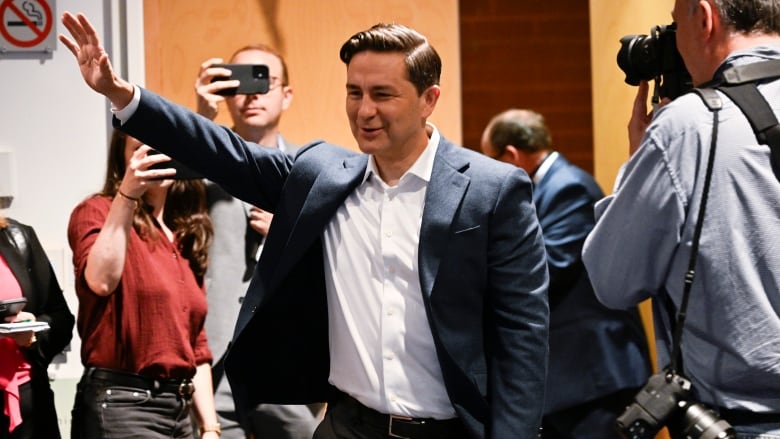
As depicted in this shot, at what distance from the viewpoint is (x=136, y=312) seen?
Answer: 3.18 metres

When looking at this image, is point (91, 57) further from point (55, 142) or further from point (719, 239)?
point (55, 142)

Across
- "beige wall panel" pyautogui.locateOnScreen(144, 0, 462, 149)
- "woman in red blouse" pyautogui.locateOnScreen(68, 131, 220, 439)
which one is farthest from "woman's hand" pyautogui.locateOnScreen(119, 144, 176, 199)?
"beige wall panel" pyautogui.locateOnScreen(144, 0, 462, 149)

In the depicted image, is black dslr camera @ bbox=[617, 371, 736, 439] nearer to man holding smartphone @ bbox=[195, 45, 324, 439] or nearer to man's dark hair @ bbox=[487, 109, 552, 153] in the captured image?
man holding smartphone @ bbox=[195, 45, 324, 439]

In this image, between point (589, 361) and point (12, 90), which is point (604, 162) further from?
point (12, 90)

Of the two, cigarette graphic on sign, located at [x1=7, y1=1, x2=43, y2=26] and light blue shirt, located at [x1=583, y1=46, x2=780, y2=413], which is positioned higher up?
cigarette graphic on sign, located at [x1=7, y1=1, x2=43, y2=26]

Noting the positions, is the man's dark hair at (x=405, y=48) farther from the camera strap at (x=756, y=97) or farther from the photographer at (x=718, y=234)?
the camera strap at (x=756, y=97)

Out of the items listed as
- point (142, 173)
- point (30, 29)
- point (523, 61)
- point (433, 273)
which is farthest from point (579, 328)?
point (523, 61)

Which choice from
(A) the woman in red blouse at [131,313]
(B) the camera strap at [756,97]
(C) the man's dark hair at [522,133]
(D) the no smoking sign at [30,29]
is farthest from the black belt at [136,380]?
(C) the man's dark hair at [522,133]

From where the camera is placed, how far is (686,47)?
6.99 ft

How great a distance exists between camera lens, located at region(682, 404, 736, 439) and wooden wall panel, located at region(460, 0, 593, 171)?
5.06 meters

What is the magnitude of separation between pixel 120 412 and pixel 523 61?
437 cm

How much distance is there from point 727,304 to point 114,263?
5.92 ft

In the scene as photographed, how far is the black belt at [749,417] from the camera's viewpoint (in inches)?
75.4

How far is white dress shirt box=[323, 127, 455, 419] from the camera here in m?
2.44
